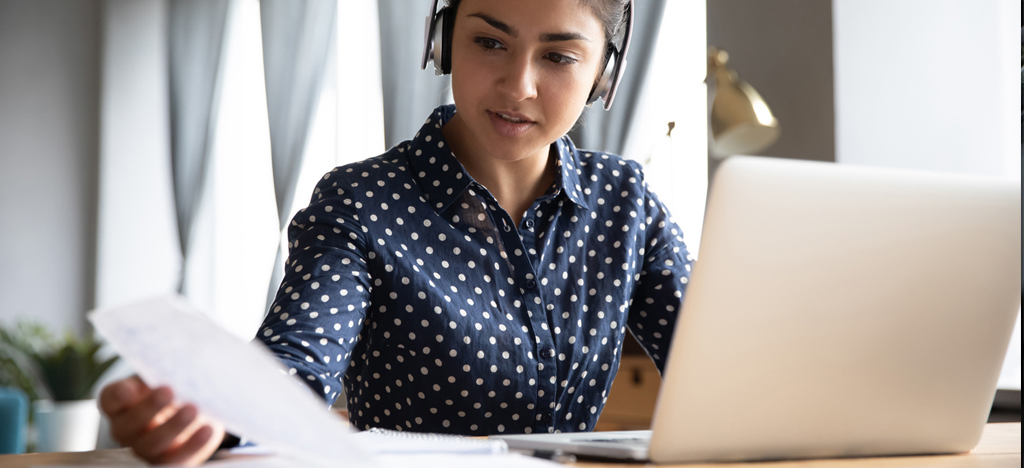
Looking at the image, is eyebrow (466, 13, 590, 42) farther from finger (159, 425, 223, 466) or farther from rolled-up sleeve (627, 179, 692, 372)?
finger (159, 425, 223, 466)

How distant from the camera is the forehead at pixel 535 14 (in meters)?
0.96

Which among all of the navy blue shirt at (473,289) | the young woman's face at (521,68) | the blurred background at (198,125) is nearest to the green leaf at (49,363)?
the blurred background at (198,125)

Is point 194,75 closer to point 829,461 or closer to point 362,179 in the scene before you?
point 362,179

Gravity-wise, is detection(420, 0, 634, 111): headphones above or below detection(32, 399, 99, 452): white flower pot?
above

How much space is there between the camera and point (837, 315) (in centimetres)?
54

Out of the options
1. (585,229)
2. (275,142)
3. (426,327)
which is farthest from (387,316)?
(275,142)

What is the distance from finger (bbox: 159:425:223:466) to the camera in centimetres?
49

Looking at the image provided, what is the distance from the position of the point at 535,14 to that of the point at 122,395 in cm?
66

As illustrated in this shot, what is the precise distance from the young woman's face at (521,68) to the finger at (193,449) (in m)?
0.59

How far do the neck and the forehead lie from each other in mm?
183

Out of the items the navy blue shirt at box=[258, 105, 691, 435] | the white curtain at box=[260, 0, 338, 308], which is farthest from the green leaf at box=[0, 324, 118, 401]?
the navy blue shirt at box=[258, 105, 691, 435]

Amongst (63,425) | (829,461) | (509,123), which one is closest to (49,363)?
(63,425)

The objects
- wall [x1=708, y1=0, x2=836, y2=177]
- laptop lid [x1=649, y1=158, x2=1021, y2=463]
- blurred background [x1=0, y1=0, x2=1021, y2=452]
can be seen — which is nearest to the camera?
laptop lid [x1=649, y1=158, x2=1021, y2=463]

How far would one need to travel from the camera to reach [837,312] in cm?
54
